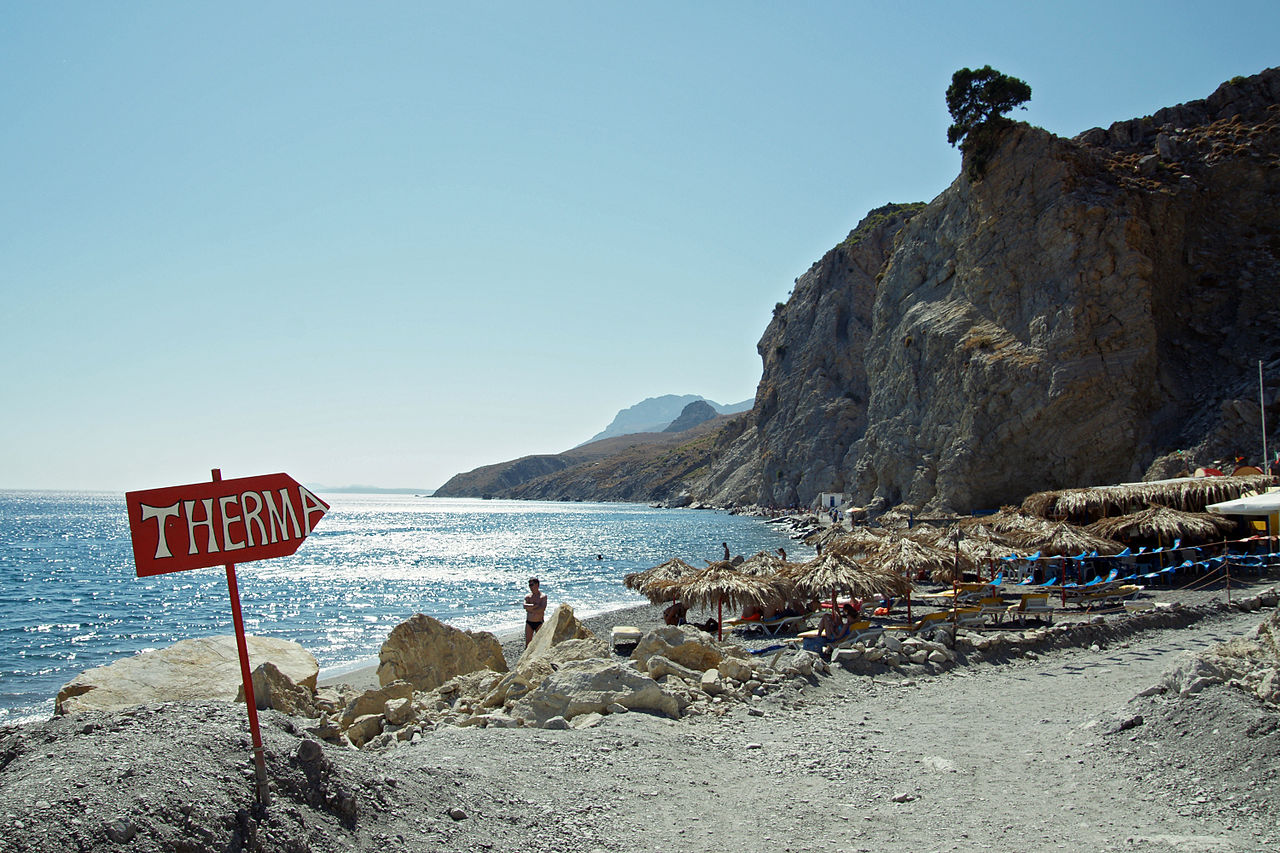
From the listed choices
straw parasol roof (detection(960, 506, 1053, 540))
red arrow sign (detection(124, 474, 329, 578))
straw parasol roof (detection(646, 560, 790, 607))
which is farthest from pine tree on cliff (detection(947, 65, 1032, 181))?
red arrow sign (detection(124, 474, 329, 578))

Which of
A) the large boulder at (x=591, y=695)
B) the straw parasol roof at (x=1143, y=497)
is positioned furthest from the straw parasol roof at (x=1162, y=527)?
the large boulder at (x=591, y=695)

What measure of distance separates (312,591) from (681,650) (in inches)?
1291

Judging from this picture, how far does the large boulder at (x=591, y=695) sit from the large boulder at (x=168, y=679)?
407cm

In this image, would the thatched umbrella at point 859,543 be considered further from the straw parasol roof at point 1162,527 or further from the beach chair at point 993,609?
the straw parasol roof at point 1162,527

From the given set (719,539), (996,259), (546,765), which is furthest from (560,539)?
(546,765)

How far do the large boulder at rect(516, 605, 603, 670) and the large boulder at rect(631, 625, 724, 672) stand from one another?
5.71 feet

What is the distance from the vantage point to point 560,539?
74312 millimetres

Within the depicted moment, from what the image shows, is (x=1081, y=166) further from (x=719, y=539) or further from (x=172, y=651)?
(x=172, y=651)

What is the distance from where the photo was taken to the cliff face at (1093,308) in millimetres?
38719

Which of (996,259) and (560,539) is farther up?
(996,259)

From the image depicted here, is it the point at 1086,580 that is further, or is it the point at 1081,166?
the point at 1081,166

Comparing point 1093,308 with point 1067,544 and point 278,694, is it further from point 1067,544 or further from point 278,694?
point 278,694

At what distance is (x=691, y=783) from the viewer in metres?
7.05

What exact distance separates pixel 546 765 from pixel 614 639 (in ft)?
27.7
